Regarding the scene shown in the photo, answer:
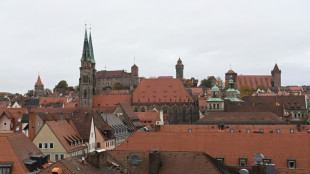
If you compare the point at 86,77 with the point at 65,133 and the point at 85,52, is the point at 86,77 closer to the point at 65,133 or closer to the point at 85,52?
the point at 85,52

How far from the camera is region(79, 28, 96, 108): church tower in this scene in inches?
5773

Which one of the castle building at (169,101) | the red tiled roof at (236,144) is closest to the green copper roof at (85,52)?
the castle building at (169,101)

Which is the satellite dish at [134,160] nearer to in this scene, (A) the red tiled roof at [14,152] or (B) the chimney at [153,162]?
(B) the chimney at [153,162]

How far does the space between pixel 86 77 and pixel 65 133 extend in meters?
90.9

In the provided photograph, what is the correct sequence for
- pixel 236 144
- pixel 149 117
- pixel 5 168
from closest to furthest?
pixel 5 168
pixel 236 144
pixel 149 117

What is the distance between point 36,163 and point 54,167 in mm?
10991

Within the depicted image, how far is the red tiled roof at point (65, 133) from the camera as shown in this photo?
183ft

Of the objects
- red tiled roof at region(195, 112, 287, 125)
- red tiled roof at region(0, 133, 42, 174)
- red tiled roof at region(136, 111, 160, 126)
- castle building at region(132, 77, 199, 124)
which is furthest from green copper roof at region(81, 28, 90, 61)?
red tiled roof at region(0, 133, 42, 174)

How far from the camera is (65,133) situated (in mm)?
58469

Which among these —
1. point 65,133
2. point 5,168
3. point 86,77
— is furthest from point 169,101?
point 5,168

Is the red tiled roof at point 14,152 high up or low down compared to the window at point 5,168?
up

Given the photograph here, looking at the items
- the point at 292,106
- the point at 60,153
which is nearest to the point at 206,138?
the point at 60,153

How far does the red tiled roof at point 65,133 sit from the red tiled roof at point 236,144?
1093 cm

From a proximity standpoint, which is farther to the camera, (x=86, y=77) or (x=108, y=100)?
(x=86, y=77)
